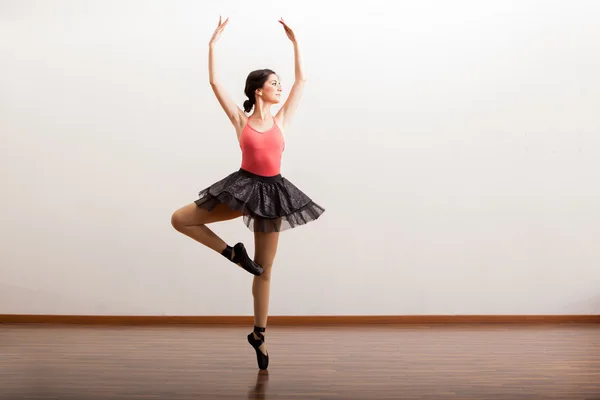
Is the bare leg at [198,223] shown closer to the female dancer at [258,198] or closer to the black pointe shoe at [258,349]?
the female dancer at [258,198]

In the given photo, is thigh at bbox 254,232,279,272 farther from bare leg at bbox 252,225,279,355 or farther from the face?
the face

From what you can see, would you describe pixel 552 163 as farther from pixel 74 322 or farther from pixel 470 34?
pixel 74 322

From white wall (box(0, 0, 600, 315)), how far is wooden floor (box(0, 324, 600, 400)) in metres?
0.38

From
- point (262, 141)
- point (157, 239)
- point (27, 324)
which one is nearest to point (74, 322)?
point (27, 324)

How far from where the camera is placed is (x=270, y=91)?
3.87 meters

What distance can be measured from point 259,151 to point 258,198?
9.4 inches

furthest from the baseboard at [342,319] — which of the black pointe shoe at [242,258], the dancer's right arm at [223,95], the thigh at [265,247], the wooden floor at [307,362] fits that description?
the dancer's right arm at [223,95]

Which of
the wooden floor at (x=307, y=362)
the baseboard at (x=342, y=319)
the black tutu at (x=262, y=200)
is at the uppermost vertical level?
the black tutu at (x=262, y=200)

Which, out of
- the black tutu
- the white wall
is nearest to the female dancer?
the black tutu

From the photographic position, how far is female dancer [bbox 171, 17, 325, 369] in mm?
3670

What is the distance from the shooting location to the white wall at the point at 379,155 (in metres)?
5.86

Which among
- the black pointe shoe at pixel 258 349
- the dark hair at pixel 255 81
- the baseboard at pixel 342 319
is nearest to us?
the black pointe shoe at pixel 258 349

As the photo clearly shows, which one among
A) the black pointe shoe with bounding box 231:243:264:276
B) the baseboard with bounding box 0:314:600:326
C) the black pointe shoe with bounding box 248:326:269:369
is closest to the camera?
the black pointe shoe with bounding box 231:243:264:276

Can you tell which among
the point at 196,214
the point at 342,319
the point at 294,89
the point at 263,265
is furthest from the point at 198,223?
the point at 342,319
